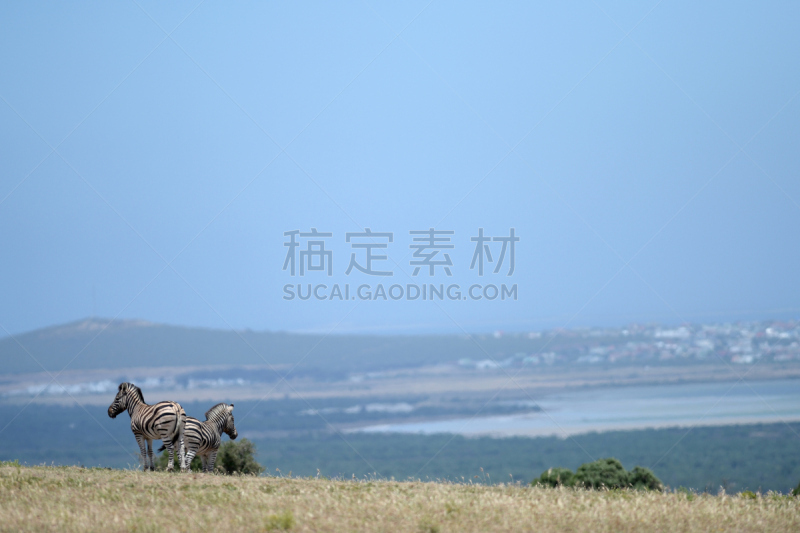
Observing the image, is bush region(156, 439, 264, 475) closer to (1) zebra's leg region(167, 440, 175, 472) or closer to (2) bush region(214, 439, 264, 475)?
(2) bush region(214, 439, 264, 475)

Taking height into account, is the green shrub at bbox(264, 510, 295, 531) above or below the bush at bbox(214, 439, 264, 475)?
above

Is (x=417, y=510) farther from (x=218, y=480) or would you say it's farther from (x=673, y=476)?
(x=673, y=476)

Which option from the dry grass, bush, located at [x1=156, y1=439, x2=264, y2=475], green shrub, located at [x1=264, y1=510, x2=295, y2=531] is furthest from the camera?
bush, located at [x1=156, y1=439, x2=264, y2=475]

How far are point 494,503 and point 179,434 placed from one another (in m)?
9.12

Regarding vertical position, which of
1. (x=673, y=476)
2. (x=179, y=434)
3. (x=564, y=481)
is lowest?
(x=673, y=476)

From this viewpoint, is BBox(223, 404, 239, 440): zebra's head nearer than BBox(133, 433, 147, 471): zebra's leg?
No

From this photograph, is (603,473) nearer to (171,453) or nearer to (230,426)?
(230,426)

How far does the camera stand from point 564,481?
3008 centimetres

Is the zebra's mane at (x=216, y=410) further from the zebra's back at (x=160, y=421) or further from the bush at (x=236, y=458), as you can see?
the bush at (x=236, y=458)

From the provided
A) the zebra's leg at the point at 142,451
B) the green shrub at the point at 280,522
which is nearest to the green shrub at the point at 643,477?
the zebra's leg at the point at 142,451

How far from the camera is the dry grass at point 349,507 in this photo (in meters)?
11.8

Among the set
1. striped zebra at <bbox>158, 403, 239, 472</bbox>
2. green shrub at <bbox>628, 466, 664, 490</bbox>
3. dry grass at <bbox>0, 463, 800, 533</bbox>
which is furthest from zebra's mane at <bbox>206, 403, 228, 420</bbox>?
green shrub at <bbox>628, 466, 664, 490</bbox>

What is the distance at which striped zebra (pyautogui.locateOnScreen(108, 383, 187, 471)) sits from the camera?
63.0 ft

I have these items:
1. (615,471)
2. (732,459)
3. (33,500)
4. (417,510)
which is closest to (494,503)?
(417,510)
